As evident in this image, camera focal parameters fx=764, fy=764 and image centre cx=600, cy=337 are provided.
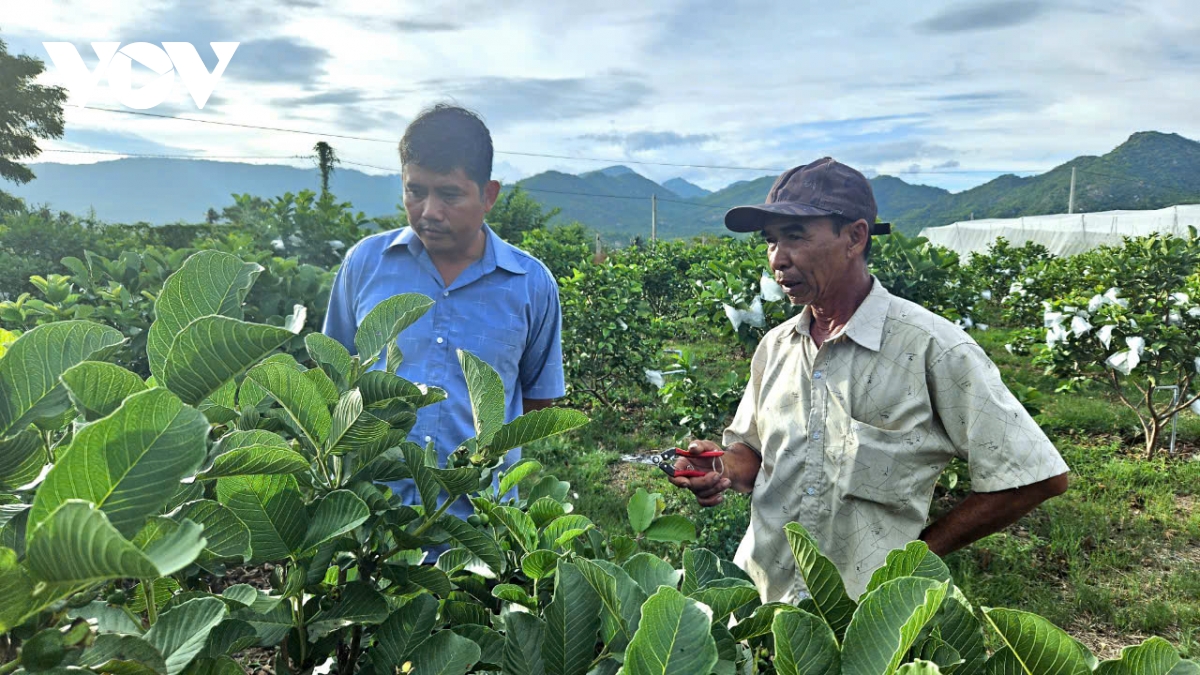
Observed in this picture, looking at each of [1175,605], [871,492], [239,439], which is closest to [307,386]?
[239,439]

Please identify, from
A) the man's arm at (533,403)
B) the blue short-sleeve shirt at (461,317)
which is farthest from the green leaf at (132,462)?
the man's arm at (533,403)

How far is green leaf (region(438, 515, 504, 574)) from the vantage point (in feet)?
2.42

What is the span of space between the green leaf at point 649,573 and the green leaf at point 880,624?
198 mm

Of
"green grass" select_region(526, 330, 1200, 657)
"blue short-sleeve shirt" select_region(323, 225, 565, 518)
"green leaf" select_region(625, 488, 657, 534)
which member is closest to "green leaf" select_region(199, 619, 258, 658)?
"green leaf" select_region(625, 488, 657, 534)

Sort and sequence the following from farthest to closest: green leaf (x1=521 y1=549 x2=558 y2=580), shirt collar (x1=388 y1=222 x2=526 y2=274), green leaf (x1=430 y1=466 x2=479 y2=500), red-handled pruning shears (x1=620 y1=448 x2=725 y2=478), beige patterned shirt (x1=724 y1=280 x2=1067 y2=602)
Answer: shirt collar (x1=388 y1=222 x2=526 y2=274), red-handled pruning shears (x1=620 y1=448 x2=725 y2=478), beige patterned shirt (x1=724 y1=280 x2=1067 y2=602), green leaf (x1=521 y1=549 x2=558 y2=580), green leaf (x1=430 y1=466 x2=479 y2=500)

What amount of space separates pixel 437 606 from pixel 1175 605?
14.8 ft

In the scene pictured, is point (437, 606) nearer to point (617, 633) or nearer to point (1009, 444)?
point (617, 633)

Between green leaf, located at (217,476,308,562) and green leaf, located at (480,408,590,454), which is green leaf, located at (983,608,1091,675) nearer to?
green leaf, located at (480,408,590,454)

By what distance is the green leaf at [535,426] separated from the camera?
0.73 meters

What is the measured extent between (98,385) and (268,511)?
0.18 meters

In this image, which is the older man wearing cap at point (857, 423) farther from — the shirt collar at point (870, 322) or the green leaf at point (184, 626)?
the green leaf at point (184, 626)

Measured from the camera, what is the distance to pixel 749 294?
170 inches

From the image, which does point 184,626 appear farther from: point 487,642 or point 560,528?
point 560,528

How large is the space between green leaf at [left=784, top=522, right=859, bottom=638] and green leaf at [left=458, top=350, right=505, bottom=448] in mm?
306
